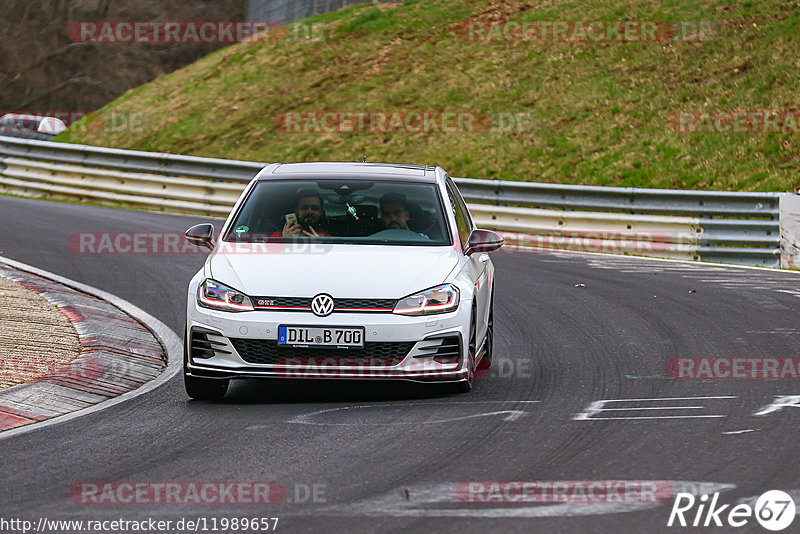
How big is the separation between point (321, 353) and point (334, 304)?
320 millimetres

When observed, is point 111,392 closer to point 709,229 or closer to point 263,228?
point 263,228

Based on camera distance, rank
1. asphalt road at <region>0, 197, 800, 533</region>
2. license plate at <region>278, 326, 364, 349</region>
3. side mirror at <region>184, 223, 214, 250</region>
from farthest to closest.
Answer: side mirror at <region>184, 223, 214, 250</region> → license plate at <region>278, 326, 364, 349</region> → asphalt road at <region>0, 197, 800, 533</region>

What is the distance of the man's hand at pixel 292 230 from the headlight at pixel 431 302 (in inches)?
49.9

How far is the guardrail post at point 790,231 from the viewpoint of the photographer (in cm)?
1620

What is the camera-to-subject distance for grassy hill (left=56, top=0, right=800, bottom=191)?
22.9m

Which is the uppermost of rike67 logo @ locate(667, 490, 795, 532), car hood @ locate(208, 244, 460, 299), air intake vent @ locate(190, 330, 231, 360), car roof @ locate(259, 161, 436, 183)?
car roof @ locate(259, 161, 436, 183)

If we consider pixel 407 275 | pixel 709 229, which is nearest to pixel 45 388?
pixel 407 275

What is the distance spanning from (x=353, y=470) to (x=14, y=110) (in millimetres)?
40360

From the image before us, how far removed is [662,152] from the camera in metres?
22.8

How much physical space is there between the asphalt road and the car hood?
2.52ft

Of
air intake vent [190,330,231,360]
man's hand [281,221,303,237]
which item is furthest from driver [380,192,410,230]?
air intake vent [190,330,231,360]

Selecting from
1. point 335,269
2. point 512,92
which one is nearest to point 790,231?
point 335,269

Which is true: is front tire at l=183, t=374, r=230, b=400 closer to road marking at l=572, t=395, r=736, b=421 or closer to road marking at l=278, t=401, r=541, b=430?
road marking at l=278, t=401, r=541, b=430

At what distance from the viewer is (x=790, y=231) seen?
53.6ft
